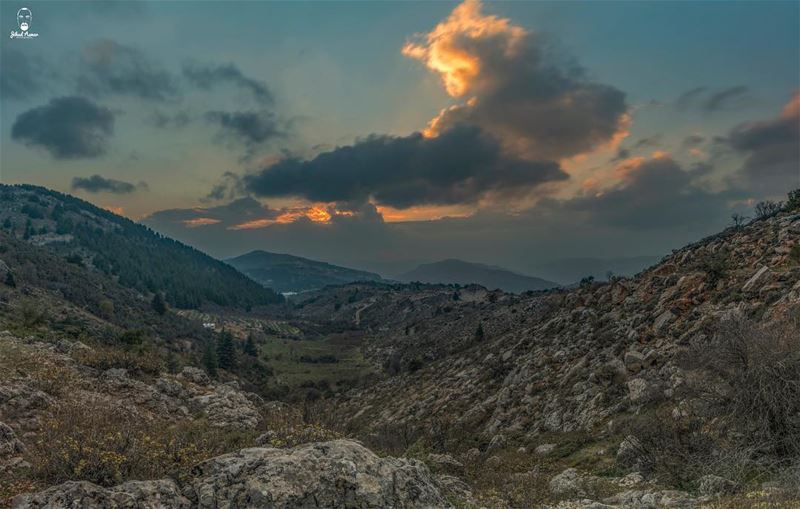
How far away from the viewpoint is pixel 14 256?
103m

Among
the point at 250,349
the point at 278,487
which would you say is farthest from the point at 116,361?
the point at 250,349

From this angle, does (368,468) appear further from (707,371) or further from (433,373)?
(433,373)

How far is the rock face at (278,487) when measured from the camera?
8.41 metres

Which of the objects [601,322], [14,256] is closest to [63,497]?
[601,322]

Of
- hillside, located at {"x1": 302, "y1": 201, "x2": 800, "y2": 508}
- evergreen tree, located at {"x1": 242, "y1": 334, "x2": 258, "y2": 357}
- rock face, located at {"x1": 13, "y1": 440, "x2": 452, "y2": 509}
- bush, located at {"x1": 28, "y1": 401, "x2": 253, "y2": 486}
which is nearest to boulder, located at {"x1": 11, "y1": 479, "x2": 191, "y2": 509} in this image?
rock face, located at {"x1": 13, "y1": 440, "x2": 452, "y2": 509}

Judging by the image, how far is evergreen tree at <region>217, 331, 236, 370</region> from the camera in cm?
9392

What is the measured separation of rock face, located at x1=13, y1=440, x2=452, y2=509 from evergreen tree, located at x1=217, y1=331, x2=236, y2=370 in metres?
92.1

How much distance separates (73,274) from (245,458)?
13887 centimetres

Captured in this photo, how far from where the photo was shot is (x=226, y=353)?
9656 cm

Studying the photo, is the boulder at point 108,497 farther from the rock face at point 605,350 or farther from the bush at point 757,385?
the rock face at point 605,350

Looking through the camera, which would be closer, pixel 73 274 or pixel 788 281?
pixel 788 281

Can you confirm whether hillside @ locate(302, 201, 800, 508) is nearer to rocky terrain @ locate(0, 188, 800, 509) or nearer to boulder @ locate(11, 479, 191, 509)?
rocky terrain @ locate(0, 188, 800, 509)

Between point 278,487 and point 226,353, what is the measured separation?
97620 millimetres

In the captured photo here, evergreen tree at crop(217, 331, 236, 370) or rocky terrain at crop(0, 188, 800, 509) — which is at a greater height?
rocky terrain at crop(0, 188, 800, 509)
